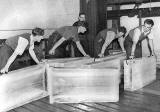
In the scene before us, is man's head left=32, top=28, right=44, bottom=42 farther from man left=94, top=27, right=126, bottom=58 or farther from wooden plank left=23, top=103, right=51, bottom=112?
man left=94, top=27, right=126, bottom=58

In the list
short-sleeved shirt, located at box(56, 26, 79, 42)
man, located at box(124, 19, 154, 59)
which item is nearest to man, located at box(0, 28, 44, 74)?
short-sleeved shirt, located at box(56, 26, 79, 42)

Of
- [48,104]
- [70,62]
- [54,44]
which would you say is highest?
[54,44]

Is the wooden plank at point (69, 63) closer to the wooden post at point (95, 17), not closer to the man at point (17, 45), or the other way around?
the man at point (17, 45)

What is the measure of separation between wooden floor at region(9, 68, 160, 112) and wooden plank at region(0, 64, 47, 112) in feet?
0.38

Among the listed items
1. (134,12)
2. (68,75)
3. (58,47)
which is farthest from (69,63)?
(134,12)

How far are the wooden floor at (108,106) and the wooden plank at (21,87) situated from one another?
0.38 feet

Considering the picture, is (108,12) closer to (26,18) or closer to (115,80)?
(26,18)

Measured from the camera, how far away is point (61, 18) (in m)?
6.82

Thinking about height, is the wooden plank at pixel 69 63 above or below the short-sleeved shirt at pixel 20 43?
below

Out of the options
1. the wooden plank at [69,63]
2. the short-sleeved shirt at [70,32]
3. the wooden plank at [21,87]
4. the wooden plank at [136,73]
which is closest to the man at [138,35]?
the wooden plank at [136,73]

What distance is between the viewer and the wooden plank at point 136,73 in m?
4.20

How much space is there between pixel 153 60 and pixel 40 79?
7.52 ft

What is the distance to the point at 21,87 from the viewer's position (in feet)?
11.8

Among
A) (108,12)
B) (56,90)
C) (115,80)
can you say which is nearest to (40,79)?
(56,90)
